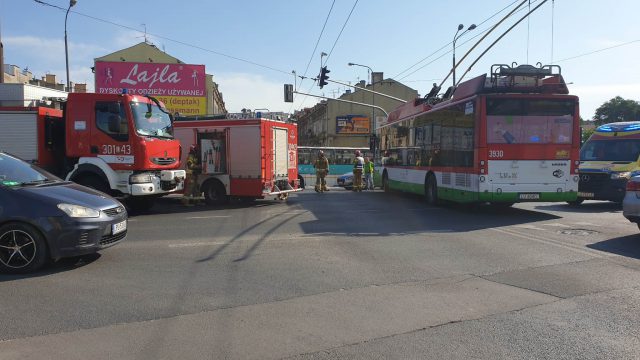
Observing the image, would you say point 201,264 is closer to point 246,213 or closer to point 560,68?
point 246,213

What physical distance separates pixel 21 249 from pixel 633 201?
31.3ft

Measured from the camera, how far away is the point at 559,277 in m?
6.42

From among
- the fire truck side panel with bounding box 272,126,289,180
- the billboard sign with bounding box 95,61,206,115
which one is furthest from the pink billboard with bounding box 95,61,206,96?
the fire truck side panel with bounding box 272,126,289,180

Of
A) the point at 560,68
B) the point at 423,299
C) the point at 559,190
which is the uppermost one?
the point at 560,68

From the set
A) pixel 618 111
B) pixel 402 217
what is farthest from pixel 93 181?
pixel 618 111

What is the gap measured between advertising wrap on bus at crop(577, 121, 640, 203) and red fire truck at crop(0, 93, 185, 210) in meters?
12.1

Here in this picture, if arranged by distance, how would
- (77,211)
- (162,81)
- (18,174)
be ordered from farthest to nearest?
(162,81) → (18,174) → (77,211)

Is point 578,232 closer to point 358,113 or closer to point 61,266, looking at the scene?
point 61,266

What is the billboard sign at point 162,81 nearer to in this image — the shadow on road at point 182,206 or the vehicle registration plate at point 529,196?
the shadow on road at point 182,206

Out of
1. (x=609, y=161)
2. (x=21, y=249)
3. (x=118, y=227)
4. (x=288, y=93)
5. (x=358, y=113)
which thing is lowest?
(x=21, y=249)

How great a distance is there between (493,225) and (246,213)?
20.0ft

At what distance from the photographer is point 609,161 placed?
1511 centimetres

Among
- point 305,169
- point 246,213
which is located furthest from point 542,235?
point 305,169

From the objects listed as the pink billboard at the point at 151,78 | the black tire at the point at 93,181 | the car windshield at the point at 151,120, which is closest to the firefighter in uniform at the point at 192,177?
the car windshield at the point at 151,120
